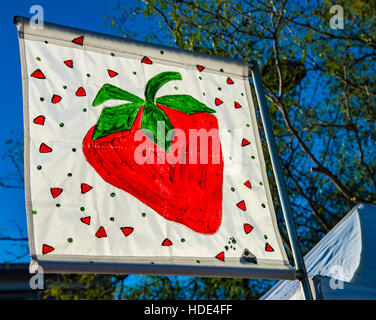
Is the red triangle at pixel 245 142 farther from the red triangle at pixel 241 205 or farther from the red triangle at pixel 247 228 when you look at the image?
the red triangle at pixel 247 228

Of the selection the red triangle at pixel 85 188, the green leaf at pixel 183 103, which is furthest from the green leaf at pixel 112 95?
the red triangle at pixel 85 188

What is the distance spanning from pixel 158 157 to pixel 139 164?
109mm

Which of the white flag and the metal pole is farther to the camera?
the metal pole

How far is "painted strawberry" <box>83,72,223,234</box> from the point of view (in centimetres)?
241

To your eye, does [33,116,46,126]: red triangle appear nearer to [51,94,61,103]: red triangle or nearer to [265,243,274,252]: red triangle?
[51,94,61,103]: red triangle

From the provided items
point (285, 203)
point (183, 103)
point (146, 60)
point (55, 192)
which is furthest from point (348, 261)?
point (55, 192)

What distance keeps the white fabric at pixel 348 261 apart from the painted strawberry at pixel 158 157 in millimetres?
991

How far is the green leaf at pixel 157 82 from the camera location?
8.64 feet

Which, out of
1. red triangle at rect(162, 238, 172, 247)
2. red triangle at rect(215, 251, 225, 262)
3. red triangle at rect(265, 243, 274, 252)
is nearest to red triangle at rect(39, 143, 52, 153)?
red triangle at rect(162, 238, 172, 247)

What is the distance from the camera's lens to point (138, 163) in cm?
245

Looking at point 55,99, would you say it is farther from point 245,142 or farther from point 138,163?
point 245,142

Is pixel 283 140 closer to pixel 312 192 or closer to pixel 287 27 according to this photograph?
pixel 312 192

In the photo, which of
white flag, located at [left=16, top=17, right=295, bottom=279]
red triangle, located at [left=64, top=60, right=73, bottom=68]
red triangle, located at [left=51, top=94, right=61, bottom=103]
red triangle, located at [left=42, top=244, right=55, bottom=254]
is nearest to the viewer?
red triangle, located at [left=42, top=244, right=55, bottom=254]
